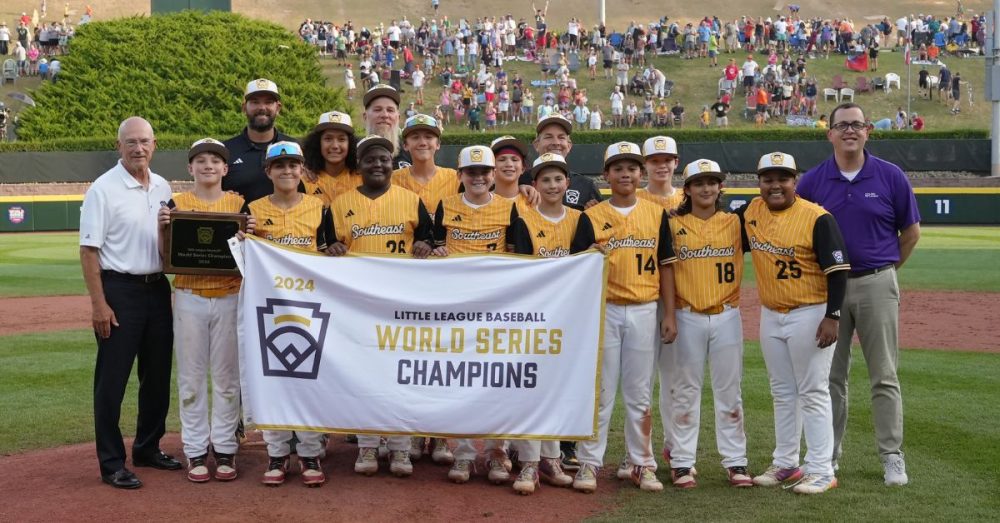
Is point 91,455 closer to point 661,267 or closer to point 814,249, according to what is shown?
point 661,267

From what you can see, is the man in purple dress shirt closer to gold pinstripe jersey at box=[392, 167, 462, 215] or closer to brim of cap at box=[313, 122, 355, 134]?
gold pinstripe jersey at box=[392, 167, 462, 215]

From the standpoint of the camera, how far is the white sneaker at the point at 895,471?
708 centimetres

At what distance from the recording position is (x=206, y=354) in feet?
23.9

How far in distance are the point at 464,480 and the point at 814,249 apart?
2797mm

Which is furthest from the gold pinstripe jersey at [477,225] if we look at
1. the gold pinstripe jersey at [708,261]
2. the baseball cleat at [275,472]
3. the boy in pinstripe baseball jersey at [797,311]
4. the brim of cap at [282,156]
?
the baseball cleat at [275,472]

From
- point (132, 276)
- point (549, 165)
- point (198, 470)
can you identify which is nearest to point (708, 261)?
point (549, 165)

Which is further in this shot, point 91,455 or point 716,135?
point 716,135

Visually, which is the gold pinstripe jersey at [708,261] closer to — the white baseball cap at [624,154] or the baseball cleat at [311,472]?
the white baseball cap at [624,154]

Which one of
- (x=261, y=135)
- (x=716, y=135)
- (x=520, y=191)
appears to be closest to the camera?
(x=520, y=191)

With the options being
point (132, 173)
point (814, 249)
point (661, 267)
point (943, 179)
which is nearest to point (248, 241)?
point (132, 173)

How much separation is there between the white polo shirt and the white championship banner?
71 cm

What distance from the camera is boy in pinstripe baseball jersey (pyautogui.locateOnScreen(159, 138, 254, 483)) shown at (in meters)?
7.20

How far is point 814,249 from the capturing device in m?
6.98

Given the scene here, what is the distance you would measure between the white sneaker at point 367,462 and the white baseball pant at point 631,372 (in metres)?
1.43
